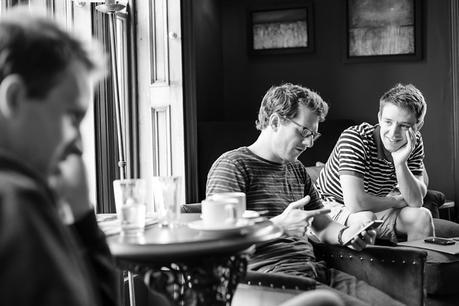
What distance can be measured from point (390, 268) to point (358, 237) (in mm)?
167

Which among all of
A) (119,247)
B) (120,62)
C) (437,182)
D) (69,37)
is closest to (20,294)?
(69,37)

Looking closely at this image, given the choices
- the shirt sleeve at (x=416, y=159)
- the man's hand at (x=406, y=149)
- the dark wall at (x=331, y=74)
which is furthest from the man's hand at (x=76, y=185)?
the dark wall at (x=331, y=74)

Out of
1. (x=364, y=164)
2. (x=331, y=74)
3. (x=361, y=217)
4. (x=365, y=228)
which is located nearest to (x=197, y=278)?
(x=365, y=228)

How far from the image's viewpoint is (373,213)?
110 inches

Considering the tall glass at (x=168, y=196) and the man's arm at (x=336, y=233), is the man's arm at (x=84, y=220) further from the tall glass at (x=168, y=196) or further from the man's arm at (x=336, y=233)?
the man's arm at (x=336, y=233)

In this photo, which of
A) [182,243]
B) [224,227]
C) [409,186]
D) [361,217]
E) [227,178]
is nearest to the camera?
[182,243]

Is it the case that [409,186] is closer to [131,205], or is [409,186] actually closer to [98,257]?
[131,205]

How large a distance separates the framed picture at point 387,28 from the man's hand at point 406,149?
6.83 feet

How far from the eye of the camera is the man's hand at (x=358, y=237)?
227 cm

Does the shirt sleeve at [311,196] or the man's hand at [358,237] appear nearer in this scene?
the man's hand at [358,237]

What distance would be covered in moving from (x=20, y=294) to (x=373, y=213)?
2383mm

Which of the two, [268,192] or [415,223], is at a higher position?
[268,192]

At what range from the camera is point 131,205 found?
1.72m

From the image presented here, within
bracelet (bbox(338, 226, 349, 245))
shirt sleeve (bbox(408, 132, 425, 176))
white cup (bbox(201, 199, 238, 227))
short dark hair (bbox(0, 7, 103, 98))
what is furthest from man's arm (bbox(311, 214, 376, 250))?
short dark hair (bbox(0, 7, 103, 98))
